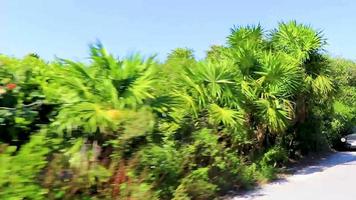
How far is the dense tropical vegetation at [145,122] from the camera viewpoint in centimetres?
512

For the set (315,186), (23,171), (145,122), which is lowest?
(315,186)

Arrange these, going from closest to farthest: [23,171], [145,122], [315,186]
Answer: [23,171] → [145,122] → [315,186]

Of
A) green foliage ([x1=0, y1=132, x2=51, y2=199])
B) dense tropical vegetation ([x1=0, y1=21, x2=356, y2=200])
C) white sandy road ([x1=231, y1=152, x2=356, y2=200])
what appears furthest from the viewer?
white sandy road ([x1=231, y1=152, x2=356, y2=200])

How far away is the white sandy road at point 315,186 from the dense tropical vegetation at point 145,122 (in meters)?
0.49

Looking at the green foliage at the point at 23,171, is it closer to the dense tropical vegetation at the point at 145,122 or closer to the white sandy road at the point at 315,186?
the dense tropical vegetation at the point at 145,122

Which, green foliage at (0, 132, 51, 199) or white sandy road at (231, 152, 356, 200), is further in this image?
white sandy road at (231, 152, 356, 200)

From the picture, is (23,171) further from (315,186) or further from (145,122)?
(315,186)

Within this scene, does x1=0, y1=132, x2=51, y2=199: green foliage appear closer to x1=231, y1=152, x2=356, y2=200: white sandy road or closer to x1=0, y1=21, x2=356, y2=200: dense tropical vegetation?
x1=0, y1=21, x2=356, y2=200: dense tropical vegetation

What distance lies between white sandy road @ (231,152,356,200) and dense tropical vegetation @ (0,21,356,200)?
0.49 metres

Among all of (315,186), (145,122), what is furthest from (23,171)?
(315,186)

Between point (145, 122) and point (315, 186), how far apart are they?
4.90 meters

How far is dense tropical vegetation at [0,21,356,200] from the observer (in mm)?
5121

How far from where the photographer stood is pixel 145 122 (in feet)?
20.1

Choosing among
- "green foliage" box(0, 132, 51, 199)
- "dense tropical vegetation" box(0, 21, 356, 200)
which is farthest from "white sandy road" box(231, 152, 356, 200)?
"green foliage" box(0, 132, 51, 199)
